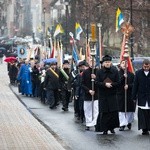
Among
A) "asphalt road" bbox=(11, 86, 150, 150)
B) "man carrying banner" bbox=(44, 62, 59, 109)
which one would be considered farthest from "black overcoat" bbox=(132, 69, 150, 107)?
"man carrying banner" bbox=(44, 62, 59, 109)

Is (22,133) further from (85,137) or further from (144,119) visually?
(144,119)

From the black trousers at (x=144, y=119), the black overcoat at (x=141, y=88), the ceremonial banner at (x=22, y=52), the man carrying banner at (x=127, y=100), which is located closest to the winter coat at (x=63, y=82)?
the man carrying banner at (x=127, y=100)

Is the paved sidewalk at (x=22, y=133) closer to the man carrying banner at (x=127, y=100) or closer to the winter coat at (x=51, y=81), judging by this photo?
the winter coat at (x=51, y=81)

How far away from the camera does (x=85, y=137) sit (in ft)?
47.3

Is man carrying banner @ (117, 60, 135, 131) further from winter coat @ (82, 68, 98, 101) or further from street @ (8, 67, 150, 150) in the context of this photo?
winter coat @ (82, 68, 98, 101)

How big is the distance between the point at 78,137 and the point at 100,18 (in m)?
39.4

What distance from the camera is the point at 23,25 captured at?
6988 inches

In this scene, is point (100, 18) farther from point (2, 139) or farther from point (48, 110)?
point (2, 139)

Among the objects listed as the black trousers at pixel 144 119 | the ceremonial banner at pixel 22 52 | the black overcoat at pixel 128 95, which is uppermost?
the ceremonial banner at pixel 22 52

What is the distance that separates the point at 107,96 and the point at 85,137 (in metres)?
0.99

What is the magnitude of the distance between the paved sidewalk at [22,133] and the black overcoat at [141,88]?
2050mm

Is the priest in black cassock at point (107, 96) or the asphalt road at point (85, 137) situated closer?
the asphalt road at point (85, 137)

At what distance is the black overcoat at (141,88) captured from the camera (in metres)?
14.7

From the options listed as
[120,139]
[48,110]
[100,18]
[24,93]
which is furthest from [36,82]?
[100,18]
